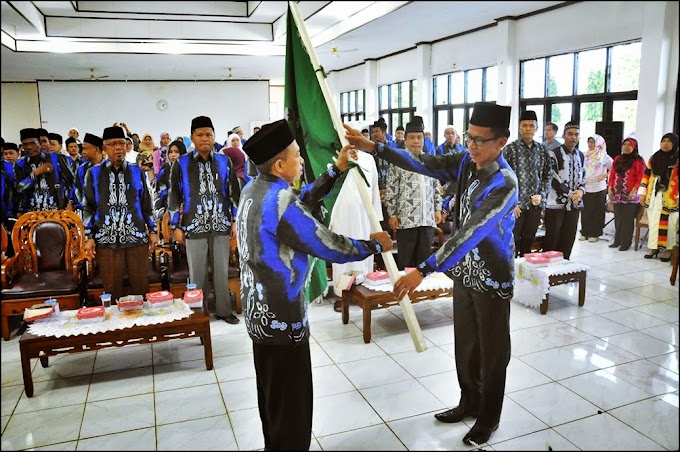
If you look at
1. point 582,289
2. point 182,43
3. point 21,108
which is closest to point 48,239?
point 582,289

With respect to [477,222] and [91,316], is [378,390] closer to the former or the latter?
[477,222]

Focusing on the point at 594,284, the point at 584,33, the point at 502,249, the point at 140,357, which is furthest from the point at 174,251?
the point at 584,33

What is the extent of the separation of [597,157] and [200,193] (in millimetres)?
6120

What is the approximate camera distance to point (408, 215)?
4750 mm

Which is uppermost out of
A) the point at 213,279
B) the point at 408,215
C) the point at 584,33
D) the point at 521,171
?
the point at 584,33

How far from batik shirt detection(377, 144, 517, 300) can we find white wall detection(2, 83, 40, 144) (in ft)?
55.5

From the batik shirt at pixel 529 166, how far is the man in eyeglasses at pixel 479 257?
2.71 meters

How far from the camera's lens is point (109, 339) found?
3334 millimetres

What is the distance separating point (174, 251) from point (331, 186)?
3058 mm

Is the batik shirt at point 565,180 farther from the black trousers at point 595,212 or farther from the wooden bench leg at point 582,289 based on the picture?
the black trousers at point 595,212

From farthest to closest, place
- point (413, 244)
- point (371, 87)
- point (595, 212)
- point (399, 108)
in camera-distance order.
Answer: point (371, 87) → point (399, 108) → point (595, 212) → point (413, 244)

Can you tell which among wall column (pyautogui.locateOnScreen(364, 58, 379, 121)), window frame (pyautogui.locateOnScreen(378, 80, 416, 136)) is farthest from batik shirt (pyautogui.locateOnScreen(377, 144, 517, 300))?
wall column (pyautogui.locateOnScreen(364, 58, 379, 121))

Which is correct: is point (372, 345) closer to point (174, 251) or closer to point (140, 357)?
point (140, 357)

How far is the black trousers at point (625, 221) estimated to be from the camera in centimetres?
659
